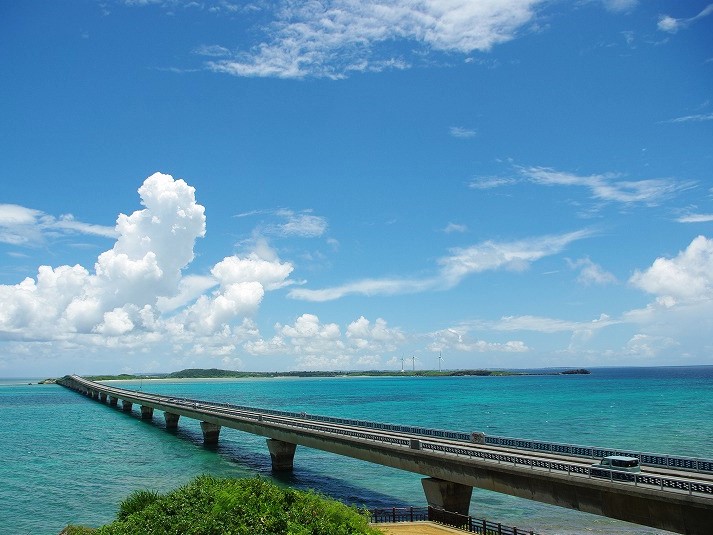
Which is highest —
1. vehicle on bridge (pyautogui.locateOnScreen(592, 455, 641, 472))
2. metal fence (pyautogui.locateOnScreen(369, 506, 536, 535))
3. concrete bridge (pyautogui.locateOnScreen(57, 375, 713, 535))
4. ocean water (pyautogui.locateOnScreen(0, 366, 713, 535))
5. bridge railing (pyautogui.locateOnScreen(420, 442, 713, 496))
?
vehicle on bridge (pyautogui.locateOnScreen(592, 455, 641, 472))

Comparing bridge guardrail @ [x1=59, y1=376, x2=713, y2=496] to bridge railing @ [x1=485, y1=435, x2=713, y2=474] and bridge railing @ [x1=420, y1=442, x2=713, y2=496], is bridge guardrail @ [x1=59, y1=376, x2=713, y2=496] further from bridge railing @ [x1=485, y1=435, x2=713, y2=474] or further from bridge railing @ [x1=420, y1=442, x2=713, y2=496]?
bridge railing @ [x1=485, y1=435, x2=713, y2=474]

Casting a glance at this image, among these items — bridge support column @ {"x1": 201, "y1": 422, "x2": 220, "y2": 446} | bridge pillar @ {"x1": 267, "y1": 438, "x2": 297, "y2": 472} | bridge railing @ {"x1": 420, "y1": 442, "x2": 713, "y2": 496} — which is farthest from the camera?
bridge support column @ {"x1": 201, "y1": 422, "x2": 220, "y2": 446}

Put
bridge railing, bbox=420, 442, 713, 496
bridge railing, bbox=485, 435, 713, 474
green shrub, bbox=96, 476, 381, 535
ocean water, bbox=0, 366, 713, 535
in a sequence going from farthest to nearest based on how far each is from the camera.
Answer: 1. ocean water, bbox=0, 366, 713, 535
2. bridge railing, bbox=485, 435, 713, 474
3. bridge railing, bbox=420, 442, 713, 496
4. green shrub, bbox=96, 476, 381, 535

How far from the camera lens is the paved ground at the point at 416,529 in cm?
3388

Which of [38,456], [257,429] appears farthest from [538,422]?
[38,456]

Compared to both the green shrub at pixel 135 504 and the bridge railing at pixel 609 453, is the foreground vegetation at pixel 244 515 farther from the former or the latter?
the bridge railing at pixel 609 453

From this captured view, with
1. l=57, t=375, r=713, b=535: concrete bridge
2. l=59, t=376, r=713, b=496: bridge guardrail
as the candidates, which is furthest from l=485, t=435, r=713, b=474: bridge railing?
l=59, t=376, r=713, b=496: bridge guardrail

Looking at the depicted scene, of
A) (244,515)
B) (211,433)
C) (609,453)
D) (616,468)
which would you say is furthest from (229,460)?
(244,515)

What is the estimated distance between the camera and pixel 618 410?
13638cm

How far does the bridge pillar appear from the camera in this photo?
67250 millimetres

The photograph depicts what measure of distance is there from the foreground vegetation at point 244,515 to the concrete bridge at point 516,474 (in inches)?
637

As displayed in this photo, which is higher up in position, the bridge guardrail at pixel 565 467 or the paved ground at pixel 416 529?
the bridge guardrail at pixel 565 467

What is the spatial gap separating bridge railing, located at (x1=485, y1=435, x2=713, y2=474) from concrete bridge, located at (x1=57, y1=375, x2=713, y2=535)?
0.98 feet

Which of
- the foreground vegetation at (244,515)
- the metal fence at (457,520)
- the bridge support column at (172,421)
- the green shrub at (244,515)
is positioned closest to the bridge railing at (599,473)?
the metal fence at (457,520)
